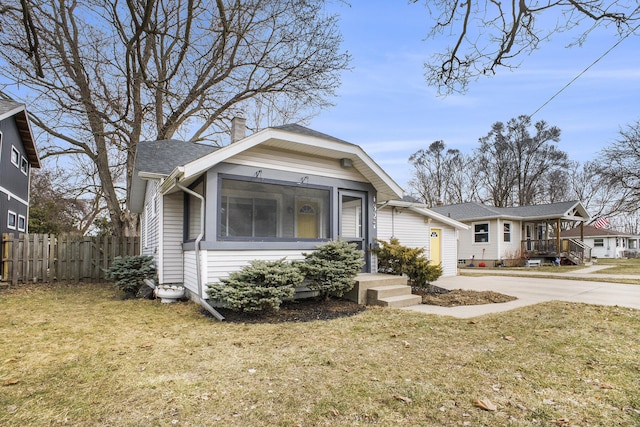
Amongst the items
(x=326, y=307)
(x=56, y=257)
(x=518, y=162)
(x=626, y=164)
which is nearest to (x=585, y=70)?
(x=326, y=307)

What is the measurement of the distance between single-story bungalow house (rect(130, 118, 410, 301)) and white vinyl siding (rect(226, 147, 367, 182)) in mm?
22

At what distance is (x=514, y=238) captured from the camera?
22.1m

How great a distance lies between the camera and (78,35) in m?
13.6

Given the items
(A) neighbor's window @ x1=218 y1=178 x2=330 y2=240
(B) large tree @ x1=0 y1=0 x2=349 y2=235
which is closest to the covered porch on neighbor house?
(B) large tree @ x1=0 y1=0 x2=349 y2=235

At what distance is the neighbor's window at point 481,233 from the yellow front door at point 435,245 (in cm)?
932

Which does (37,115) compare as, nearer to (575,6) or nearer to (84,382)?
(84,382)

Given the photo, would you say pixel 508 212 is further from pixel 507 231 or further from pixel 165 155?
pixel 165 155

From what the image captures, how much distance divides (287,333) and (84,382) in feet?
8.26

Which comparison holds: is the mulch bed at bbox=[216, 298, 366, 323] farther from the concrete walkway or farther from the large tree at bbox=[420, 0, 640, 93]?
the large tree at bbox=[420, 0, 640, 93]

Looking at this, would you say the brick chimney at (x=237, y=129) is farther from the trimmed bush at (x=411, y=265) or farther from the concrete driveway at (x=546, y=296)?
the concrete driveway at (x=546, y=296)

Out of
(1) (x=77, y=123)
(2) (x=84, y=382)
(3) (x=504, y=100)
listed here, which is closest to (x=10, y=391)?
(2) (x=84, y=382)

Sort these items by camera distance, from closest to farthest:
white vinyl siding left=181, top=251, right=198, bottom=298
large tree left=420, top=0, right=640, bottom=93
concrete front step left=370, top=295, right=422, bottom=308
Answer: large tree left=420, top=0, right=640, bottom=93 < concrete front step left=370, top=295, right=422, bottom=308 < white vinyl siding left=181, top=251, right=198, bottom=298

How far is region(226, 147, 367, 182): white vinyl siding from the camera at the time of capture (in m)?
7.37

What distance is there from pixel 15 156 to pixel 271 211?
43.0ft
